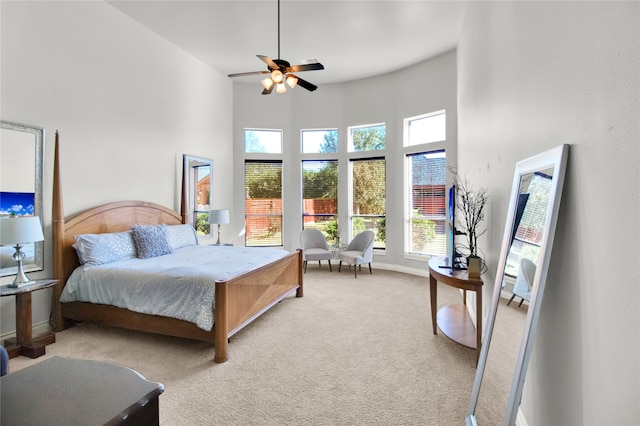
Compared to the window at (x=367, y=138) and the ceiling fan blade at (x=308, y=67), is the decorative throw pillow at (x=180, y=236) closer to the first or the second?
the ceiling fan blade at (x=308, y=67)

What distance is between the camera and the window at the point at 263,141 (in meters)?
6.53

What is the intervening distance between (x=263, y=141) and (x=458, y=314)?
4.91 metres

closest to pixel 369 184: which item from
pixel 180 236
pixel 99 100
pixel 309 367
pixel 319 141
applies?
pixel 319 141

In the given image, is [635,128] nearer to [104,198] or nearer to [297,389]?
[297,389]

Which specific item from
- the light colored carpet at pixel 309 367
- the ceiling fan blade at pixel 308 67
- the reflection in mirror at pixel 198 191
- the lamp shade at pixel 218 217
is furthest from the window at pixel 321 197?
the ceiling fan blade at pixel 308 67

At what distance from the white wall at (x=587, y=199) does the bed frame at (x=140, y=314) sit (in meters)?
2.24

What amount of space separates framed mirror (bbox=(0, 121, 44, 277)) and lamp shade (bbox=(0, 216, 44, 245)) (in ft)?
1.54

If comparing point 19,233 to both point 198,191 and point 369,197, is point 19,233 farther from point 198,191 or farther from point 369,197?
point 369,197

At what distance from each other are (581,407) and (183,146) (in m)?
5.41

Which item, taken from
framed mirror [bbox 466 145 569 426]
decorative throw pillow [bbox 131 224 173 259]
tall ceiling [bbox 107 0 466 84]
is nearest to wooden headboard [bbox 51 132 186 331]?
decorative throw pillow [bbox 131 224 173 259]

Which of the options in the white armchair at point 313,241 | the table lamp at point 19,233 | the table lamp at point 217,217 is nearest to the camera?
the table lamp at point 19,233

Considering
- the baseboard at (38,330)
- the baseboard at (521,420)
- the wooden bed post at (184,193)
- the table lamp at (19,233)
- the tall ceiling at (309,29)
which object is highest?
the tall ceiling at (309,29)

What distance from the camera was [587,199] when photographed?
1180mm

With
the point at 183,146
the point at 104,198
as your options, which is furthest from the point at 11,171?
the point at 183,146
